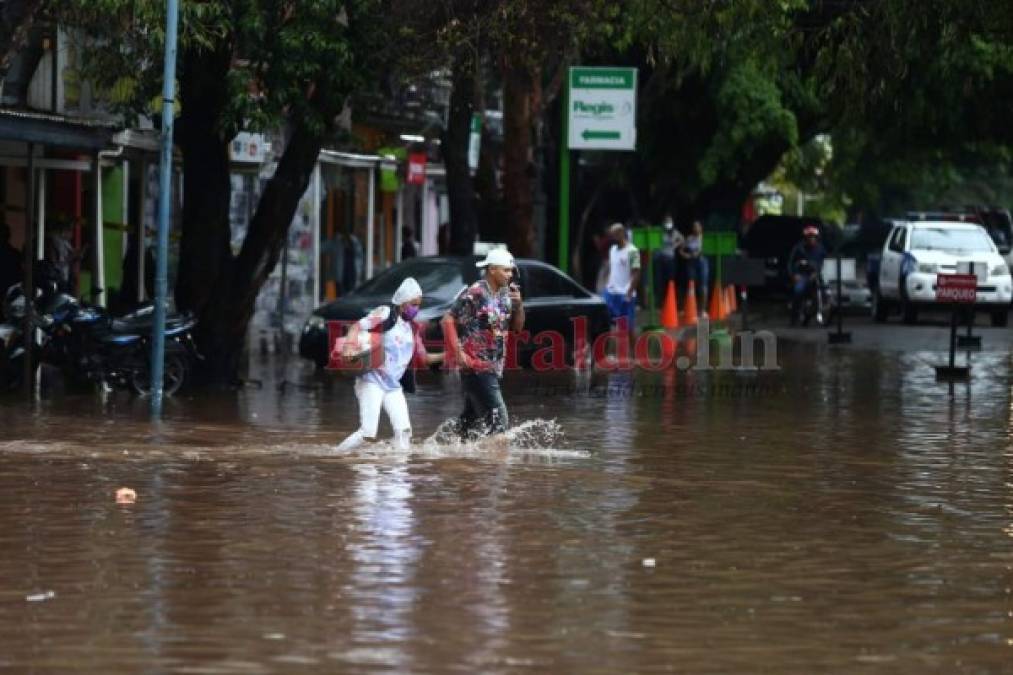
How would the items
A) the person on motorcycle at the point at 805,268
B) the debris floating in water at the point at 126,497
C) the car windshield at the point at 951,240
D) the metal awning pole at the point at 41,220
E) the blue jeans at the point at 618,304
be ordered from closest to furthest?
the debris floating in water at the point at 126,497 < the metal awning pole at the point at 41,220 < the blue jeans at the point at 618,304 < the person on motorcycle at the point at 805,268 < the car windshield at the point at 951,240

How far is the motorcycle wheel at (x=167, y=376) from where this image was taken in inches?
867

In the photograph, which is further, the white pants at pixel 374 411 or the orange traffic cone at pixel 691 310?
the orange traffic cone at pixel 691 310

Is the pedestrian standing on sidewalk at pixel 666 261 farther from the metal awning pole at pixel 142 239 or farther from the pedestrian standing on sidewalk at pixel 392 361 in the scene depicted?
the pedestrian standing on sidewalk at pixel 392 361

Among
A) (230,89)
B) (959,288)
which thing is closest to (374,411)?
(230,89)

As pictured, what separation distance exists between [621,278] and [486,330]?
13.3 meters

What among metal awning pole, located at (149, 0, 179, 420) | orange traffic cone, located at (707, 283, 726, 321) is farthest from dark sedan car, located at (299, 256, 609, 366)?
orange traffic cone, located at (707, 283, 726, 321)

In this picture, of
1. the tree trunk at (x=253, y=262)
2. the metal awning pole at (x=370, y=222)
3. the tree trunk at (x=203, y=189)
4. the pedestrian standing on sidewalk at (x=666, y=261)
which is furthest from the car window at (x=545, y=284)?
the pedestrian standing on sidewalk at (x=666, y=261)

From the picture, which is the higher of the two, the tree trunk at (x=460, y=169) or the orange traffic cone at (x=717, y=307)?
the tree trunk at (x=460, y=169)

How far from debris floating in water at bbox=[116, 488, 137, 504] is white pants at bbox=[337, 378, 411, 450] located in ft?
9.60

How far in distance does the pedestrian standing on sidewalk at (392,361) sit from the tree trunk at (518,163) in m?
15.2

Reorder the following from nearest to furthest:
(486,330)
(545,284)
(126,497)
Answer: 1. (126,497)
2. (486,330)
3. (545,284)

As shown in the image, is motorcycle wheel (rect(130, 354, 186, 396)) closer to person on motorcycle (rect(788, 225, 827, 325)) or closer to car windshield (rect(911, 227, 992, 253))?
person on motorcycle (rect(788, 225, 827, 325))

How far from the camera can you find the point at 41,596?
9648mm

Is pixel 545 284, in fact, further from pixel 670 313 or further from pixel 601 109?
pixel 670 313
